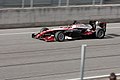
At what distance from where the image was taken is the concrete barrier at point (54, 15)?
21422mm

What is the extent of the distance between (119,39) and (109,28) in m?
3.13

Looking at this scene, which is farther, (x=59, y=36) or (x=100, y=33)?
(x=100, y=33)

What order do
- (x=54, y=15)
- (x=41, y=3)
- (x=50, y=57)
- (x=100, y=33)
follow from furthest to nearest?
(x=41, y=3), (x=54, y=15), (x=100, y=33), (x=50, y=57)

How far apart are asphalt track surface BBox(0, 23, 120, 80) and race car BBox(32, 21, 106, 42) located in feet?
0.83

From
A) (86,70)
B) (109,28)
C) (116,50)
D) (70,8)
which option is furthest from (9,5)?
(86,70)

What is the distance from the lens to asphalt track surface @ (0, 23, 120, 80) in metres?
11.5

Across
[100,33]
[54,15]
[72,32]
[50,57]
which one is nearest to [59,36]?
[72,32]

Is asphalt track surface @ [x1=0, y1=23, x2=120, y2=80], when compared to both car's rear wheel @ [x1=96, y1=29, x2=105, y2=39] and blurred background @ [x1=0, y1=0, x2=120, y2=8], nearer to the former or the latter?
car's rear wheel @ [x1=96, y1=29, x2=105, y2=39]

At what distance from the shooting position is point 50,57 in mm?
14430

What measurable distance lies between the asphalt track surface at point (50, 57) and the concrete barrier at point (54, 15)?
0.63 m

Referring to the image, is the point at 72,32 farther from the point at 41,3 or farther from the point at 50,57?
the point at 41,3

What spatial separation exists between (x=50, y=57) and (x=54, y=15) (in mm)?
8419

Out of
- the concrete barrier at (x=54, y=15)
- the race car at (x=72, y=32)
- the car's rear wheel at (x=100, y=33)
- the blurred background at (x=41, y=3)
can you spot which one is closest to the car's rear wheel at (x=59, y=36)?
the race car at (x=72, y=32)

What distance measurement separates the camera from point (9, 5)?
21.8 m
